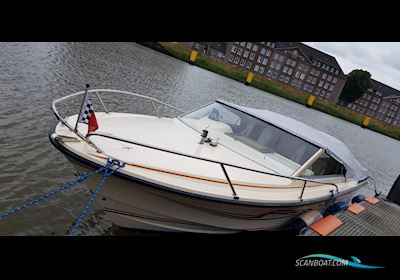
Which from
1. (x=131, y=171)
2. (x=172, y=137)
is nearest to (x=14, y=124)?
(x=172, y=137)

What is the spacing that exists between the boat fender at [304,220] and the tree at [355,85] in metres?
84.4

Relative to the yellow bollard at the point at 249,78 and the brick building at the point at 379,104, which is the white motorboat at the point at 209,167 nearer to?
the yellow bollard at the point at 249,78

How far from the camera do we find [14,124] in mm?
7043

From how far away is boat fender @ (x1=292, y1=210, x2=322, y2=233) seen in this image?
5.44 meters

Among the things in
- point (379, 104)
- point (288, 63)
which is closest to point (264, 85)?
Answer: point (288, 63)

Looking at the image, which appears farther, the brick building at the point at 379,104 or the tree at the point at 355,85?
the brick building at the point at 379,104

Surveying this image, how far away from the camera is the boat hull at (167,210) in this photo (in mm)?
4270

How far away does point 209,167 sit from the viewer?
4938mm

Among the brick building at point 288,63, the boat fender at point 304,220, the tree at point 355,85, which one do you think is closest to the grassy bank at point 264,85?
the boat fender at point 304,220

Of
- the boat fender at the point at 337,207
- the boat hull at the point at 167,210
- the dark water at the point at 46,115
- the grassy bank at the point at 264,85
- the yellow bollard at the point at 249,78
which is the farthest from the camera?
the yellow bollard at the point at 249,78

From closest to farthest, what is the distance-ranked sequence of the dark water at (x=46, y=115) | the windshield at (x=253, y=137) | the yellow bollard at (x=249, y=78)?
the dark water at (x=46, y=115), the windshield at (x=253, y=137), the yellow bollard at (x=249, y=78)
